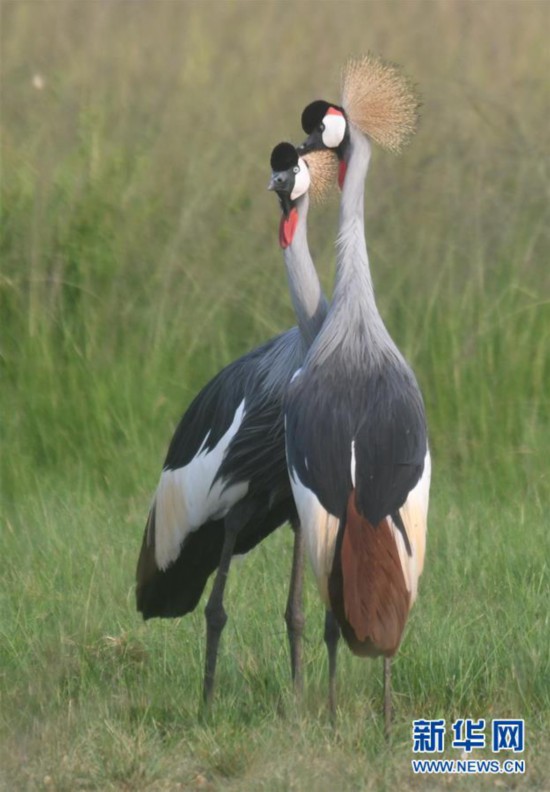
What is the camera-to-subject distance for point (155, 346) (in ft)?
18.5

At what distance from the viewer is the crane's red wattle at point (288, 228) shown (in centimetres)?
369

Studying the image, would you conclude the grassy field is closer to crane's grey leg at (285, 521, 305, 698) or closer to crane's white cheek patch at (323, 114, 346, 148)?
crane's grey leg at (285, 521, 305, 698)

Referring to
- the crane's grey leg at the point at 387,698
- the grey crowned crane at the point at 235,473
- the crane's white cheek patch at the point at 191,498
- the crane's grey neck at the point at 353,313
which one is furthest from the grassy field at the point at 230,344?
the crane's grey neck at the point at 353,313

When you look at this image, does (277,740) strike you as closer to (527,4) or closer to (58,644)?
(58,644)

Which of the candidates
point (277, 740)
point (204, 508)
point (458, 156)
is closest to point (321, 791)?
point (277, 740)

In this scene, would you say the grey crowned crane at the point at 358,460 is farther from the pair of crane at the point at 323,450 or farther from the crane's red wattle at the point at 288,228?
the crane's red wattle at the point at 288,228

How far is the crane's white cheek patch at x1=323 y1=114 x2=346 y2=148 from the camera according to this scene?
3611 millimetres

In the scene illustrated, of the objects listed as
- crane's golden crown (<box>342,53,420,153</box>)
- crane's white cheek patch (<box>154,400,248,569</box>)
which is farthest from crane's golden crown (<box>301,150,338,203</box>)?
crane's white cheek patch (<box>154,400,248,569</box>)

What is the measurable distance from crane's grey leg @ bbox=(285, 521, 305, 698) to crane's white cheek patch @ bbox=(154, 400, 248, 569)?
0.61 feet

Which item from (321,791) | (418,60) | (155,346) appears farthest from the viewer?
(418,60)

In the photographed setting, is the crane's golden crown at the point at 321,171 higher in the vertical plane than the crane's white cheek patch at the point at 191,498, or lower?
higher

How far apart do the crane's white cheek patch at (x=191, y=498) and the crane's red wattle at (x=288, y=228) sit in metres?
0.40

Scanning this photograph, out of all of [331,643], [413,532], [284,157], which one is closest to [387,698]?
[331,643]

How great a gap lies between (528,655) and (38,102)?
3.49 metres
